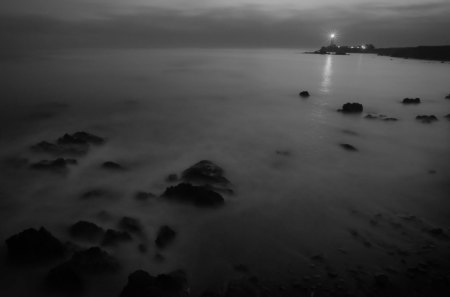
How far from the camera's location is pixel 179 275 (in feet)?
18.7

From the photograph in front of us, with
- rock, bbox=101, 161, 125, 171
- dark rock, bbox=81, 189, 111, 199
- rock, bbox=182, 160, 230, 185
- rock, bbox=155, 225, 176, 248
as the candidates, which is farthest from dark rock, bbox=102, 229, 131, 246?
rock, bbox=101, 161, 125, 171

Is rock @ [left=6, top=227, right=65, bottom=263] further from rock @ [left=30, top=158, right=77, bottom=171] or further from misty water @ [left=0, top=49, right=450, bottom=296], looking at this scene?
rock @ [left=30, top=158, right=77, bottom=171]

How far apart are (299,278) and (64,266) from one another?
4.35m

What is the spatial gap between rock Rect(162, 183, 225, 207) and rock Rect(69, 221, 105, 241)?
211 centimetres

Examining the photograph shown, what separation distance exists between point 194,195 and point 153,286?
11.7 feet

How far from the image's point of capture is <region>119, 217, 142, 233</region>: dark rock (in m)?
7.13

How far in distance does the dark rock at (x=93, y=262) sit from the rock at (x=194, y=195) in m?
2.68

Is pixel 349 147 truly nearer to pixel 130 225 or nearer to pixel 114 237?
pixel 130 225

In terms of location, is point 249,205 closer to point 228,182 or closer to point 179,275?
point 228,182

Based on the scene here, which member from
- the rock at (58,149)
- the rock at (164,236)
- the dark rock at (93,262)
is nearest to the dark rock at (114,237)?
the dark rock at (93,262)

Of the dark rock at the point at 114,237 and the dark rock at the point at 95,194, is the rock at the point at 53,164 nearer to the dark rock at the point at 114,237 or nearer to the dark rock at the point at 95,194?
the dark rock at the point at 95,194

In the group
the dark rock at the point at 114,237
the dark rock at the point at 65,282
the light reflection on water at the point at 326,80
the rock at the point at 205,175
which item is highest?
the light reflection on water at the point at 326,80

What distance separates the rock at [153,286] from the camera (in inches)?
190

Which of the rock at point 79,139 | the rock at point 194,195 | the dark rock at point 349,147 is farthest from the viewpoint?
the dark rock at point 349,147
